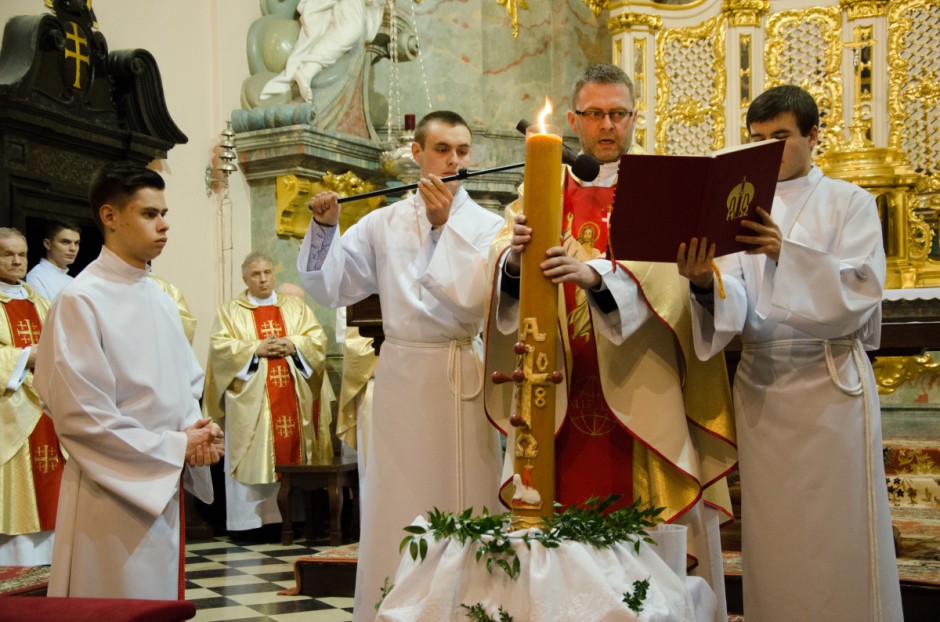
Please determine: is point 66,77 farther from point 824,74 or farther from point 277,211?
point 824,74

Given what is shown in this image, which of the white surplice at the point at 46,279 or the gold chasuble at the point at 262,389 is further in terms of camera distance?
the gold chasuble at the point at 262,389

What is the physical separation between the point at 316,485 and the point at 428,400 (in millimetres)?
4358

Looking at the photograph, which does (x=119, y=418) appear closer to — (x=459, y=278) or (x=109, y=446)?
(x=109, y=446)

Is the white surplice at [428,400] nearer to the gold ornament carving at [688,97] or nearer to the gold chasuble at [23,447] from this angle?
the gold chasuble at [23,447]

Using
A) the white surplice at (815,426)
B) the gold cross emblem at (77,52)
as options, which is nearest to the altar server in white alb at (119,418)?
the white surplice at (815,426)

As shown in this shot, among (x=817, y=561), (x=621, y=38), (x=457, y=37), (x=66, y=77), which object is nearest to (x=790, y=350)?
(x=817, y=561)

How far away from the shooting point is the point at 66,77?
7.51m

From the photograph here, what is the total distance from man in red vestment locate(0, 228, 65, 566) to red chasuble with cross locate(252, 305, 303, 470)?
192 centimetres

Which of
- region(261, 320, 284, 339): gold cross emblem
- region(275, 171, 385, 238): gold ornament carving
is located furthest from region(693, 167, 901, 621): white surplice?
region(275, 171, 385, 238): gold ornament carving

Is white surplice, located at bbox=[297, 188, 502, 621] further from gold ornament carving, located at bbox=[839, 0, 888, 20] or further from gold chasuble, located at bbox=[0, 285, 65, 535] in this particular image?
gold ornament carving, located at bbox=[839, 0, 888, 20]

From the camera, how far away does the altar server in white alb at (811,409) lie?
9.56 feet

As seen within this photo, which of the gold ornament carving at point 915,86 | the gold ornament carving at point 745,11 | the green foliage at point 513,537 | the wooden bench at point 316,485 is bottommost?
the wooden bench at point 316,485

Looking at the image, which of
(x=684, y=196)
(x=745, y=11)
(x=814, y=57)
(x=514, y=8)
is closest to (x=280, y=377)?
(x=514, y=8)

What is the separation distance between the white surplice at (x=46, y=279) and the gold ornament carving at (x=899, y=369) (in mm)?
5356
